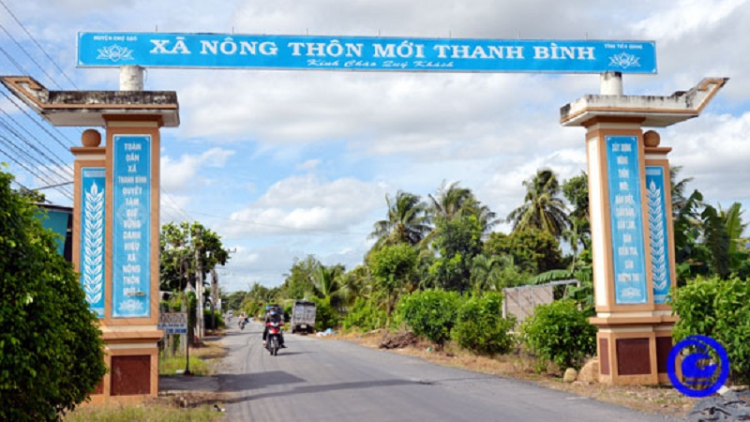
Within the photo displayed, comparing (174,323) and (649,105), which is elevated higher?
(649,105)

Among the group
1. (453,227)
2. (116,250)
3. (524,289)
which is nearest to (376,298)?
(453,227)

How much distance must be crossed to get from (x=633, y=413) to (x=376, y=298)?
30983mm

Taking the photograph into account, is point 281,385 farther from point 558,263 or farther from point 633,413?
point 558,263

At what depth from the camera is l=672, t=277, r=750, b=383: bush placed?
446 inches

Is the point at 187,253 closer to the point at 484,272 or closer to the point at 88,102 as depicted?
the point at 484,272

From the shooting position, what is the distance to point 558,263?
44.4 meters

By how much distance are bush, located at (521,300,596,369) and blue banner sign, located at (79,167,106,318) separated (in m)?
8.89

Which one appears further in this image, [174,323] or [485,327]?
[485,327]

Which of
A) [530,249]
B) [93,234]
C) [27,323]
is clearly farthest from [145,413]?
[530,249]

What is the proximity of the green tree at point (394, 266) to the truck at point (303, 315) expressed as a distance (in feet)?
45.9

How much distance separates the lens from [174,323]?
16.4 m

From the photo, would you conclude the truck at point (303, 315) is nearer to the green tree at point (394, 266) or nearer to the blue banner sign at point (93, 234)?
the green tree at point (394, 266)

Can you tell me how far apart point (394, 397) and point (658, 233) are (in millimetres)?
6358

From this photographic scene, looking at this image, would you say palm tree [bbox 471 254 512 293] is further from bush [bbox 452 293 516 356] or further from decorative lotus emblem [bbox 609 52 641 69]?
decorative lotus emblem [bbox 609 52 641 69]
